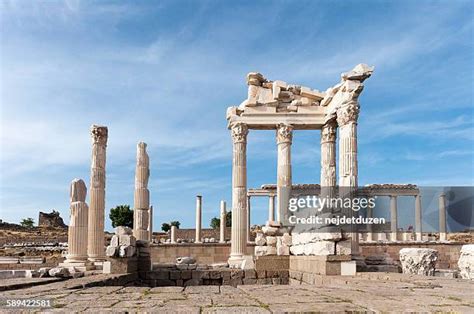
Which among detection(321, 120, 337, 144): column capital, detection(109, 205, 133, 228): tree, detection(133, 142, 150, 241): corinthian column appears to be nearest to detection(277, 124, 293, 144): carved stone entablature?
detection(321, 120, 337, 144): column capital

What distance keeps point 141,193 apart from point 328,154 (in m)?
8.89

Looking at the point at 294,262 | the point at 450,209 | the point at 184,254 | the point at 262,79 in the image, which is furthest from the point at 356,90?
the point at 450,209

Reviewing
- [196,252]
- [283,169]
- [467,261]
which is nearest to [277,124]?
[283,169]

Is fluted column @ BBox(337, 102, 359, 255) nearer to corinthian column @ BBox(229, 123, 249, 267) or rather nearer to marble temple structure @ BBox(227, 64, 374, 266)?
marble temple structure @ BBox(227, 64, 374, 266)

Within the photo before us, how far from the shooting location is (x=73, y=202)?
19.7m

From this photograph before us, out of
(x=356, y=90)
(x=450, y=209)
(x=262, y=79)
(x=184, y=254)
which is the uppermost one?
(x=262, y=79)

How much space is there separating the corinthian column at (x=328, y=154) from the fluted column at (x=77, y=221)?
33.9 feet

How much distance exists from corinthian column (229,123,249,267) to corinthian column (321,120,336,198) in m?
3.83

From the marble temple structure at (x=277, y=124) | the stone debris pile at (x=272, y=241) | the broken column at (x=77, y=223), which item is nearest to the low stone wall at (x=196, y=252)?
the marble temple structure at (x=277, y=124)

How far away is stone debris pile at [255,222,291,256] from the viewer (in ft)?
67.1

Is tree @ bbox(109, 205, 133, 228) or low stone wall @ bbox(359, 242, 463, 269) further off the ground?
tree @ bbox(109, 205, 133, 228)

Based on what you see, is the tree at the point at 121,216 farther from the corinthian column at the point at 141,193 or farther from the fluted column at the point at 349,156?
the fluted column at the point at 349,156

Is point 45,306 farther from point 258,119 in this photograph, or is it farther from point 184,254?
point 184,254

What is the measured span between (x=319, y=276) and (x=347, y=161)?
5.67 metres
